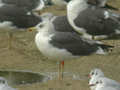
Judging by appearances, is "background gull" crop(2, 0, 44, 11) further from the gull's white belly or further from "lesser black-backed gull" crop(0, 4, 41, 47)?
the gull's white belly

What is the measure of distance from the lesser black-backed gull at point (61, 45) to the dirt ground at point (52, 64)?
494 mm

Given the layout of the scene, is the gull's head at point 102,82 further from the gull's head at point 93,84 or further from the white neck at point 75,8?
the white neck at point 75,8

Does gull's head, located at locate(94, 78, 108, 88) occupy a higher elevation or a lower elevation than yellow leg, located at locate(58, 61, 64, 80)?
higher

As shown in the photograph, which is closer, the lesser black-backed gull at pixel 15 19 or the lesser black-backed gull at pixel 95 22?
the lesser black-backed gull at pixel 95 22

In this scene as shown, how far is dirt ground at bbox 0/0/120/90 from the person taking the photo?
8.84 meters

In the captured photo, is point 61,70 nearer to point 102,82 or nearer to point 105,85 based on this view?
point 102,82

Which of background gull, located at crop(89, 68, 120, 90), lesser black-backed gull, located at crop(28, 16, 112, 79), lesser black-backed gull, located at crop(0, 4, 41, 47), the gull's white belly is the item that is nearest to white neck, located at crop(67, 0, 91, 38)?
lesser black-backed gull, located at crop(0, 4, 41, 47)

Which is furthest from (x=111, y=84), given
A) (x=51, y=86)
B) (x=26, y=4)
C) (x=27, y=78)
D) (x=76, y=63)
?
(x=26, y=4)

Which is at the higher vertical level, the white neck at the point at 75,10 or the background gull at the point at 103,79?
the white neck at the point at 75,10

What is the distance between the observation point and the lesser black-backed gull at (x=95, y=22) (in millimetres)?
11375

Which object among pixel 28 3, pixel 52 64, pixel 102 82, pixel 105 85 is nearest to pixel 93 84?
pixel 102 82

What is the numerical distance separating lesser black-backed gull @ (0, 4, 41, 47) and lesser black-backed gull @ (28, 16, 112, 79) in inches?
87.9

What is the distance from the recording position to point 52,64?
1044 centimetres

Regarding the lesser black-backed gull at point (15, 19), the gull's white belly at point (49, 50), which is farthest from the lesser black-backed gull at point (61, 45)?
the lesser black-backed gull at point (15, 19)
